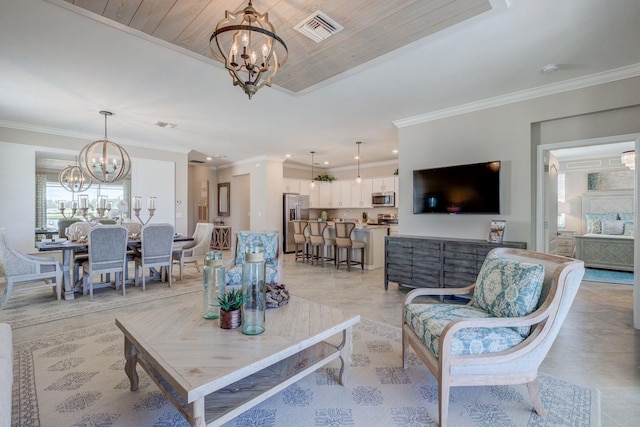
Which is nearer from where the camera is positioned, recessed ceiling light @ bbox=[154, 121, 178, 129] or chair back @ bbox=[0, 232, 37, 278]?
chair back @ bbox=[0, 232, 37, 278]

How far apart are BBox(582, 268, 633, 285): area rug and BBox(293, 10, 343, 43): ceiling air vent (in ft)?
19.9

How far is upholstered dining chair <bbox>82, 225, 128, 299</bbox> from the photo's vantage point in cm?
405

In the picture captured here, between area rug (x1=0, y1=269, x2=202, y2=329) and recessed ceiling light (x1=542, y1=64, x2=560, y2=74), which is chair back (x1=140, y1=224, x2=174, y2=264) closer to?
area rug (x1=0, y1=269, x2=202, y2=329)

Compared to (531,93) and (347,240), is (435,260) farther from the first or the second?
(531,93)

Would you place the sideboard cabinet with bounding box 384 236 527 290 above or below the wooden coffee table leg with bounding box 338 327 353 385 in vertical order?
above

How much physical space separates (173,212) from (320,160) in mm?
4123

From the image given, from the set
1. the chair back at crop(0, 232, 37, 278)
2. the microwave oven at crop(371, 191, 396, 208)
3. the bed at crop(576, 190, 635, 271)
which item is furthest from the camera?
the microwave oven at crop(371, 191, 396, 208)

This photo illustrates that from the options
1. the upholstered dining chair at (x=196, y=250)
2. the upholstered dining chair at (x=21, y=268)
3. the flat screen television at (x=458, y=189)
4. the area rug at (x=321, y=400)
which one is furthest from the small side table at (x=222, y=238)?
the area rug at (x=321, y=400)

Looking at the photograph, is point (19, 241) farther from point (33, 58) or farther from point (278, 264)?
point (278, 264)

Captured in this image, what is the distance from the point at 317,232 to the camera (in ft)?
22.2

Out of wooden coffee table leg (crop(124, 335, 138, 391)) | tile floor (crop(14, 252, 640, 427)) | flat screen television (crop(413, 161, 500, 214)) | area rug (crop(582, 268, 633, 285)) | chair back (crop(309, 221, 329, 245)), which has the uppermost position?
flat screen television (crop(413, 161, 500, 214))

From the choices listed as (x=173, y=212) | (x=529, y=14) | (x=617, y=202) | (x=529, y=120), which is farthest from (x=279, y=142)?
(x=617, y=202)

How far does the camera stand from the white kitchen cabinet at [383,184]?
8281 mm

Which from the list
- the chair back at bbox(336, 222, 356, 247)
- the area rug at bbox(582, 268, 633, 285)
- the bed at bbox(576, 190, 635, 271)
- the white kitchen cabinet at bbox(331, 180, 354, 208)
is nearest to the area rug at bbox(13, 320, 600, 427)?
the chair back at bbox(336, 222, 356, 247)
